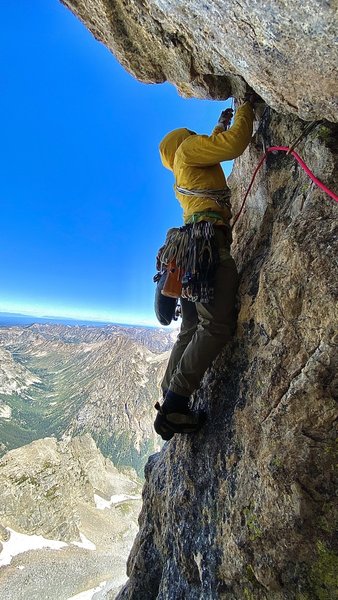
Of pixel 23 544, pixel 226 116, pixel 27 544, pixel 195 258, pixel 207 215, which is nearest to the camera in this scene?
pixel 195 258

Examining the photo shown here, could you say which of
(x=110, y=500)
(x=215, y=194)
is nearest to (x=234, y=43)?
(x=215, y=194)

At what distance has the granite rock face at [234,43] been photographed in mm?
2545

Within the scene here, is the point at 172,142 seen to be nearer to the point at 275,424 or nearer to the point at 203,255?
the point at 203,255

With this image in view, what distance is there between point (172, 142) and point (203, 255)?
6.75 feet

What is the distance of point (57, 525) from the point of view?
90.1 m

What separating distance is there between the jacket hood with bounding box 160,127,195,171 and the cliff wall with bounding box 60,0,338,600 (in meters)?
0.75

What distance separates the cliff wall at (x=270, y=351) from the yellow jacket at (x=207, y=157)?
1.71ft

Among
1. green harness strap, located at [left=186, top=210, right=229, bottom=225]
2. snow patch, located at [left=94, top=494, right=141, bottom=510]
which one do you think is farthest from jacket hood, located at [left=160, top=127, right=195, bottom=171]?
snow patch, located at [left=94, top=494, right=141, bottom=510]

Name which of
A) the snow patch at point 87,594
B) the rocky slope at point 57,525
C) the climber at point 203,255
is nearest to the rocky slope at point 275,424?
the climber at point 203,255

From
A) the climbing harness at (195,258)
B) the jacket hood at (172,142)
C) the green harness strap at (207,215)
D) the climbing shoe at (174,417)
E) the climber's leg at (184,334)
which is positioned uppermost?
the jacket hood at (172,142)

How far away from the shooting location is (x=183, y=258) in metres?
4.35

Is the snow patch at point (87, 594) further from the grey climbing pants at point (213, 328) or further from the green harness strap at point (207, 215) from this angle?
the green harness strap at point (207, 215)

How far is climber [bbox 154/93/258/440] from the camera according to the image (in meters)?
4.21

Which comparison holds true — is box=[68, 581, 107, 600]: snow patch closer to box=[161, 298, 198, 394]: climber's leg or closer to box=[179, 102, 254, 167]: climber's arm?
box=[161, 298, 198, 394]: climber's leg
